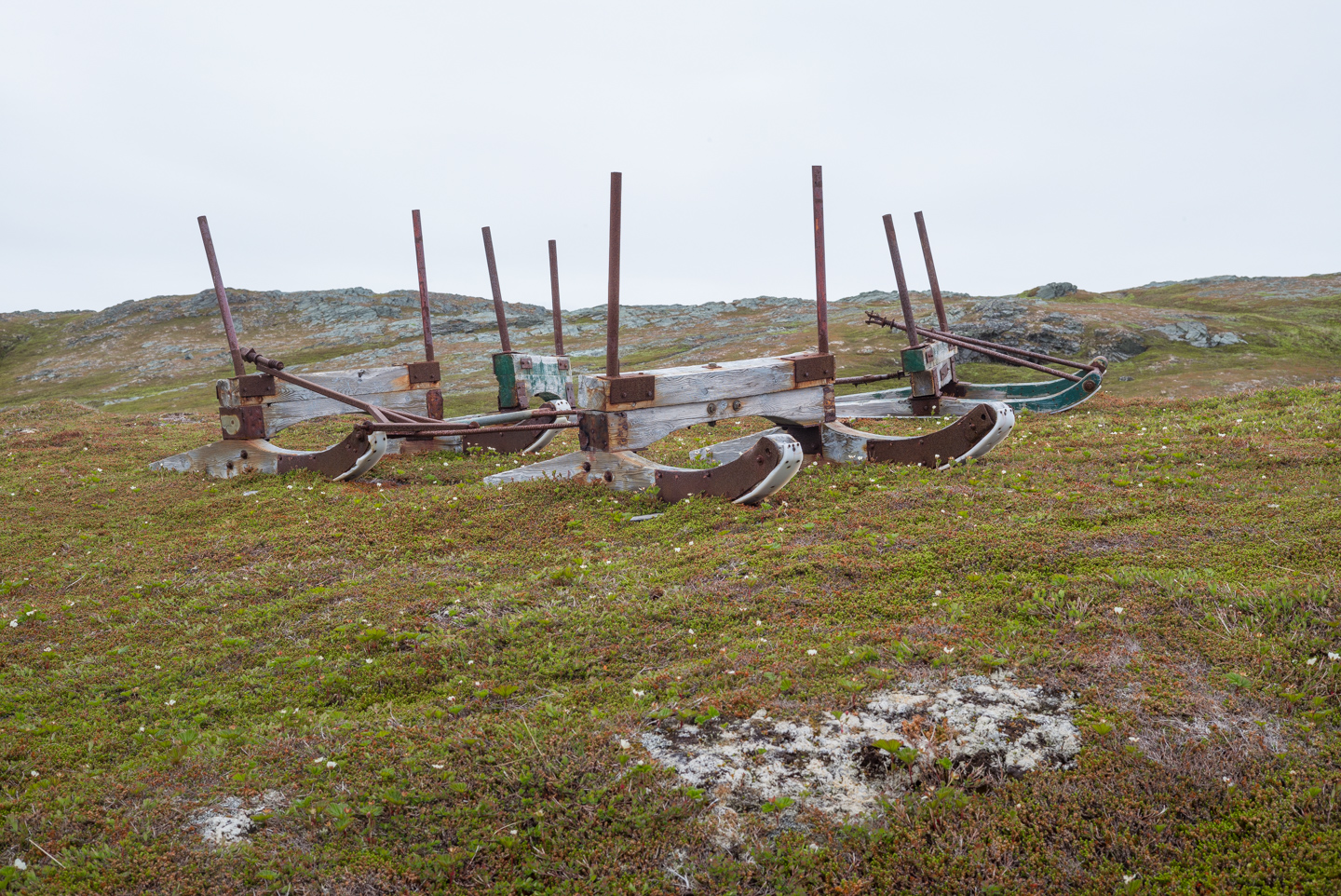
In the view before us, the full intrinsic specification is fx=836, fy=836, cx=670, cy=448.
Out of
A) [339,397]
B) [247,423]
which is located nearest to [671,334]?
[247,423]

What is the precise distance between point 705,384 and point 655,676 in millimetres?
5418

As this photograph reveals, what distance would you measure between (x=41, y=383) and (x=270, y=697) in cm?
6855

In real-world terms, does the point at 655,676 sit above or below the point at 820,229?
below

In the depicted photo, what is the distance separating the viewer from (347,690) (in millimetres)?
5234

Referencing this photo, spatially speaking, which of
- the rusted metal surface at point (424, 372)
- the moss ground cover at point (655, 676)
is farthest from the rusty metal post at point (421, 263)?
the moss ground cover at point (655, 676)

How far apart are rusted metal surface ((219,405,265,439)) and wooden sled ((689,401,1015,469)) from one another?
723 cm

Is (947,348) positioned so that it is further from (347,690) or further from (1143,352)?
(1143,352)

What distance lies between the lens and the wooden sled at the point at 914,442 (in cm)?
1009

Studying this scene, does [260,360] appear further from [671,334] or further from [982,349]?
[671,334]

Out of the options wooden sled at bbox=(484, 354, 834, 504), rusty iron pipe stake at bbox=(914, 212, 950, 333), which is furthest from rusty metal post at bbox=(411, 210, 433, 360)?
rusty iron pipe stake at bbox=(914, 212, 950, 333)

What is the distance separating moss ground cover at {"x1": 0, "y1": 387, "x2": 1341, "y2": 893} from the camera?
3.43 meters

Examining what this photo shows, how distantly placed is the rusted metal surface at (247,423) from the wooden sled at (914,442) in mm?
7234

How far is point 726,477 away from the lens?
356 inches

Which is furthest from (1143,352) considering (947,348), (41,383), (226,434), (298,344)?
(41,383)
